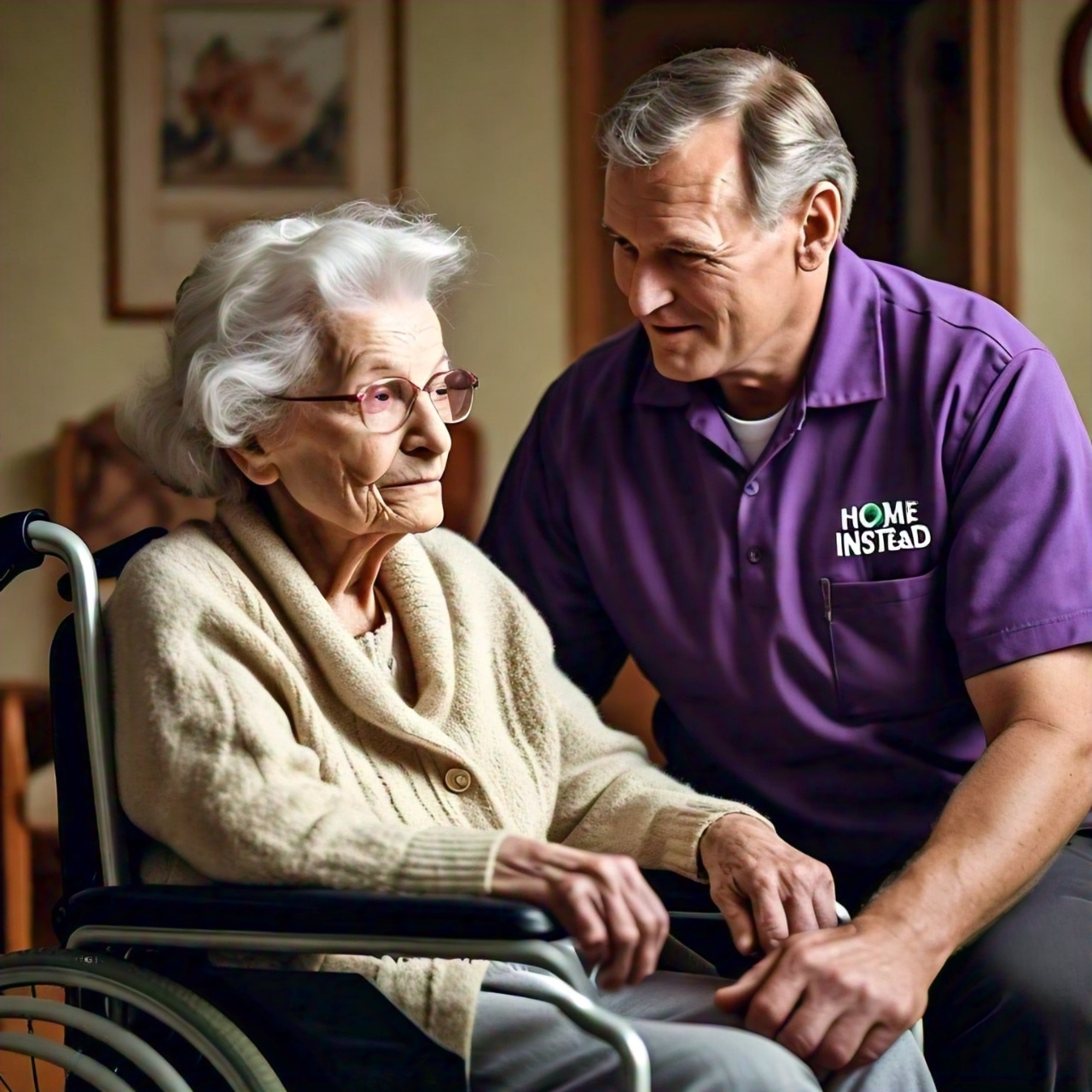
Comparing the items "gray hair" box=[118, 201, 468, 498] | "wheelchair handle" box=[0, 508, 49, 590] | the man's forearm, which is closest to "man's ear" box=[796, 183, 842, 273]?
"gray hair" box=[118, 201, 468, 498]

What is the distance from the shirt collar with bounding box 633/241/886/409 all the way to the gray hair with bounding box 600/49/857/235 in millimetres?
81

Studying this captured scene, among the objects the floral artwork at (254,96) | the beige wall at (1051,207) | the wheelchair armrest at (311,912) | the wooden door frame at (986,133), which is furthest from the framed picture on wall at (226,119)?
the wheelchair armrest at (311,912)

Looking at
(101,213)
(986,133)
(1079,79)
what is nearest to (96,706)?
(101,213)

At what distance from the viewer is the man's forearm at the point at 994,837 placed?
141cm

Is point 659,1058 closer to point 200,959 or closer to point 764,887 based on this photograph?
point 764,887

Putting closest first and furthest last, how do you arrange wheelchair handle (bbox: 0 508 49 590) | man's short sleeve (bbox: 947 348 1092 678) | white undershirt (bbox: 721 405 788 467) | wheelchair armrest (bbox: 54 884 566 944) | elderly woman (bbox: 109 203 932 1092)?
1. wheelchair armrest (bbox: 54 884 566 944)
2. elderly woman (bbox: 109 203 932 1092)
3. wheelchair handle (bbox: 0 508 49 590)
4. man's short sleeve (bbox: 947 348 1092 678)
5. white undershirt (bbox: 721 405 788 467)

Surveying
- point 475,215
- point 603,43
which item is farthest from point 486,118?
point 603,43

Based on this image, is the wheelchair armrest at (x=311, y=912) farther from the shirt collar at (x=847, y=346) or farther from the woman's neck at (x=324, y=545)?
the shirt collar at (x=847, y=346)

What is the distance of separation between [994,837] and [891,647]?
0.98 feet

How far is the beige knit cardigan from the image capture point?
122cm

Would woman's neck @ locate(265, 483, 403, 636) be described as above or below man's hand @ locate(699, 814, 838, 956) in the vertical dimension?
above

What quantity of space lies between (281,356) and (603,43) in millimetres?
3334

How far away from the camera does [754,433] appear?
5.93ft

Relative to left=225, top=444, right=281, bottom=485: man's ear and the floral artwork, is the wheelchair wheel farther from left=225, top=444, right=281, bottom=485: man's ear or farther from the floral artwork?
the floral artwork
